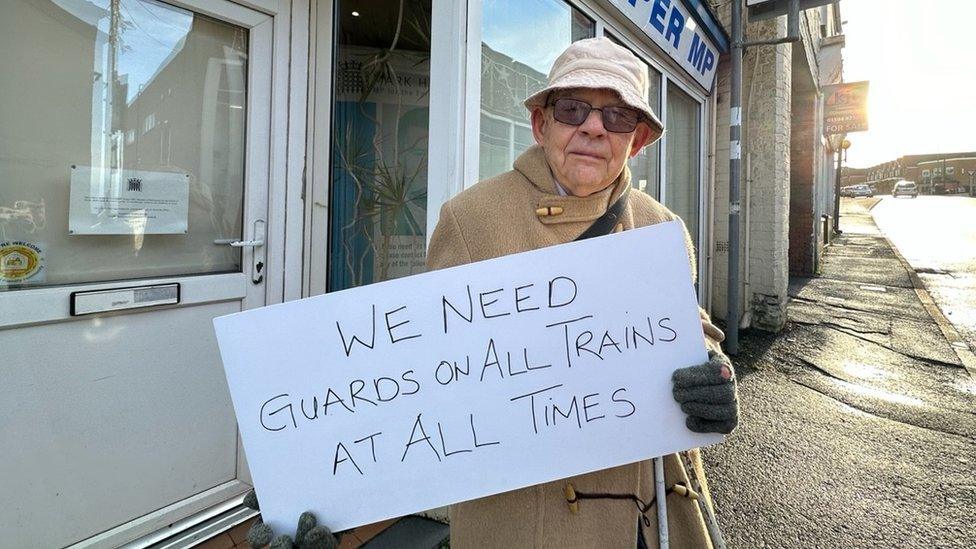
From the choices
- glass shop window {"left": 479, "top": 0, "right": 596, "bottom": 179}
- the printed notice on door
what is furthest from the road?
the printed notice on door

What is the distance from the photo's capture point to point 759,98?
5.59 metres

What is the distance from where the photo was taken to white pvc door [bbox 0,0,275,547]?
1.61 m

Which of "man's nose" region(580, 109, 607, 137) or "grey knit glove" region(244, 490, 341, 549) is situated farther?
"man's nose" region(580, 109, 607, 137)

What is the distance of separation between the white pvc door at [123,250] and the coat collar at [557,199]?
4.96 ft

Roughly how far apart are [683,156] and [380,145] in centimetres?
389

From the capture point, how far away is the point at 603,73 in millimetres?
1106

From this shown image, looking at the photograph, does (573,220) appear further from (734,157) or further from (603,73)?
(734,157)

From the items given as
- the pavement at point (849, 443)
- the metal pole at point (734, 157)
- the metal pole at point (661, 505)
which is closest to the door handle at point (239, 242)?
the metal pole at point (661, 505)

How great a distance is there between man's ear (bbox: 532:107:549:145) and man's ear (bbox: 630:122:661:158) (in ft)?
0.79

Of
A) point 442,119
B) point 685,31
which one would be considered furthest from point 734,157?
point 442,119

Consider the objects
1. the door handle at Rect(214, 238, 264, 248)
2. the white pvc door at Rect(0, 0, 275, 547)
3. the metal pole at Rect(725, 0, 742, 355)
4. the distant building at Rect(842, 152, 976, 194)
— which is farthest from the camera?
the distant building at Rect(842, 152, 976, 194)

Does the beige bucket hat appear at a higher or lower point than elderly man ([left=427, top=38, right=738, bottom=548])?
higher

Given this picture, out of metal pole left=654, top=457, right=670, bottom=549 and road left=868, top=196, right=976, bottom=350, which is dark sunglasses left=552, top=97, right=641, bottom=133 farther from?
road left=868, top=196, right=976, bottom=350

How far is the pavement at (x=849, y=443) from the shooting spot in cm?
227
